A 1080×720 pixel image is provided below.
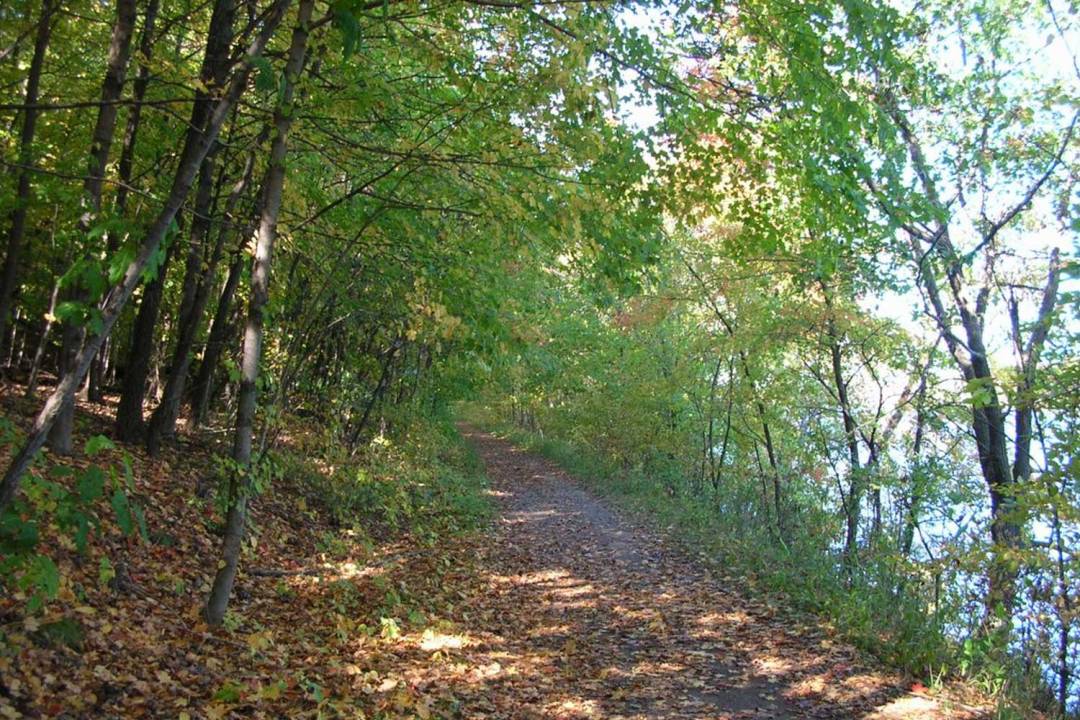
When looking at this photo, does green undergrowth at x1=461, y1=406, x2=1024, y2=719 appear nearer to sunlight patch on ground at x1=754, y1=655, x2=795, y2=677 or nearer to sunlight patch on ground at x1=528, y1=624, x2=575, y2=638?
sunlight patch on ground at x1=754, y1=655, x2=795, y2=677

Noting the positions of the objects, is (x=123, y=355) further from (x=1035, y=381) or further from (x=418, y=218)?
(x=1035, y=381)

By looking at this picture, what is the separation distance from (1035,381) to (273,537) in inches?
301

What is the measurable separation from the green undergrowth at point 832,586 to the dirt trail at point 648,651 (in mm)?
271

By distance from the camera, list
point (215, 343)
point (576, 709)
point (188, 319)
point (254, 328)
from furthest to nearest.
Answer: point (188, 319) < point (215, 343) < point (576, 709) < point (254, 328)

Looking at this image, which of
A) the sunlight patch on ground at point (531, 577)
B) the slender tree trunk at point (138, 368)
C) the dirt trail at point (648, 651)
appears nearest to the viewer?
the dirt trail at point (648, 651)

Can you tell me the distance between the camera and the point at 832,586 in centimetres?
798

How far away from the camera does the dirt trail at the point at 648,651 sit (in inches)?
210

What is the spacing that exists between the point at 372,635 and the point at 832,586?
4.79m

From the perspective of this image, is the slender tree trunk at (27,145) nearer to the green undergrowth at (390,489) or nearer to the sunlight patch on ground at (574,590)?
the green undergrowth at (390,489)

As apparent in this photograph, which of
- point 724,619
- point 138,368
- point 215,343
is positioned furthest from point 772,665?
point 138,368

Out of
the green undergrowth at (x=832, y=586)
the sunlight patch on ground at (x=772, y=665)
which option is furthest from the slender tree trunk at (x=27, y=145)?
the green undergrowth at (x=832, y=586)

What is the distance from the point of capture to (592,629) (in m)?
7.24

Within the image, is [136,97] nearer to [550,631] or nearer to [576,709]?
[550,631]

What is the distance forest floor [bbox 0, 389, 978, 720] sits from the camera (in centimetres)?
435
